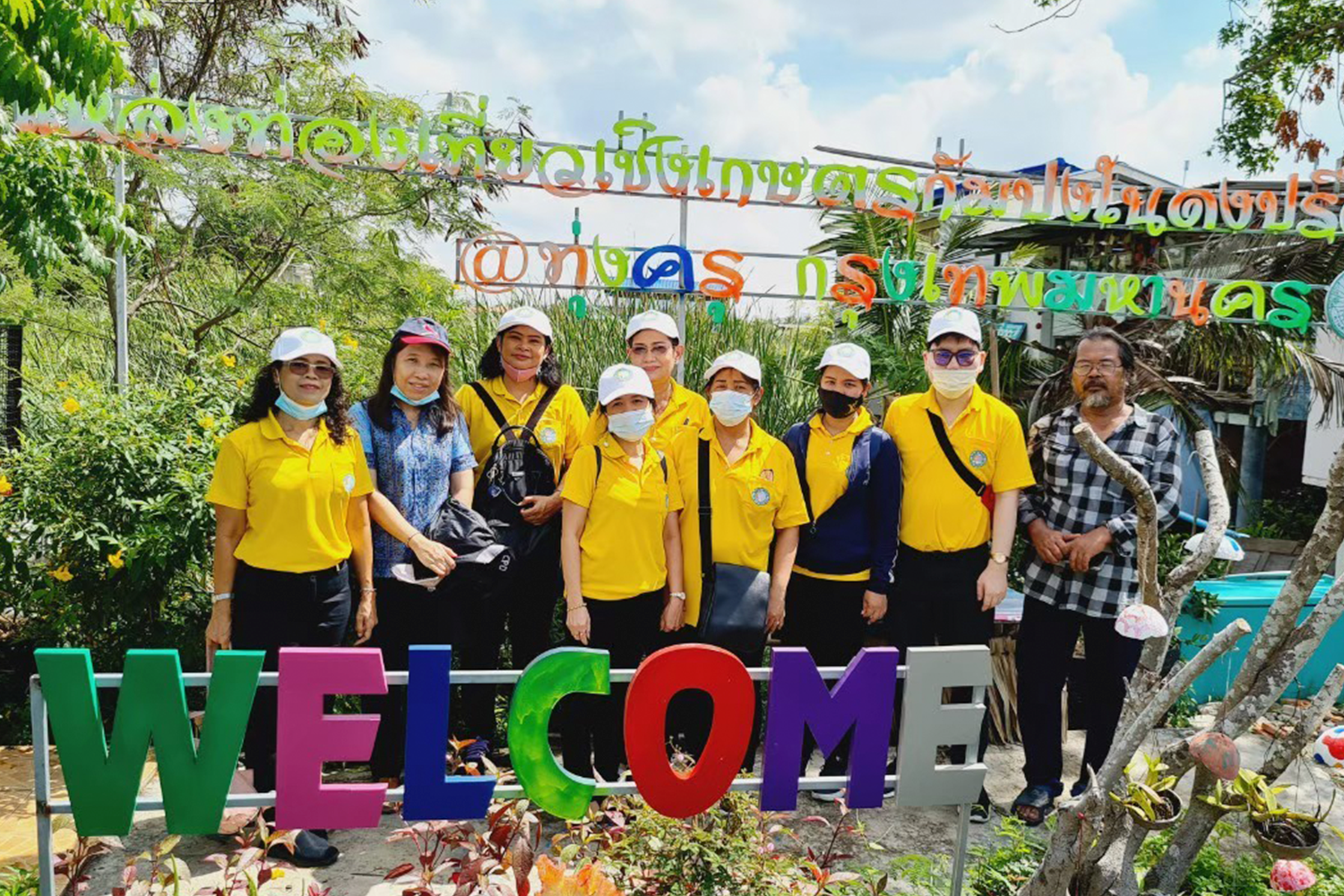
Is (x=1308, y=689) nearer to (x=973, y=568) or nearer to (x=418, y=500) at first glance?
(x=973, y=568)

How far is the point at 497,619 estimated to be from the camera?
11.8 feet

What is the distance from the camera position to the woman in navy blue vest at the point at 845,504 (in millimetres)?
3475

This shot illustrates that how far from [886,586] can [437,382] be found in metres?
1.81

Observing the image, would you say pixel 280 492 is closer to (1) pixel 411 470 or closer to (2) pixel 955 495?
(1) pixel 411 470

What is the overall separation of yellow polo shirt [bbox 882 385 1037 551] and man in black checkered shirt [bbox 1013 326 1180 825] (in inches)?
9.2

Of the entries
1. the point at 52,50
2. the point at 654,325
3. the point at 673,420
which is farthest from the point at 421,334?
the point at 52,50

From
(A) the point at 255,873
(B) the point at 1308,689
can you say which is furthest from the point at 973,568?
Answer: (B) the point at 1308,689

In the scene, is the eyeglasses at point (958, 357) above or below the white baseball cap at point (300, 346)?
above

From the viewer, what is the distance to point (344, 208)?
8.09 m

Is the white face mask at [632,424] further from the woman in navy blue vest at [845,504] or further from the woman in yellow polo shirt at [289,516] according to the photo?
the woman in yellow polo shirt at [289,516]


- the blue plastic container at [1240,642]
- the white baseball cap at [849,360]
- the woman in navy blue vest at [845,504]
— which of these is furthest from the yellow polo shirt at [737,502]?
the blue plastic container at [1240,642]

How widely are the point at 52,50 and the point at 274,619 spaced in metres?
2.30

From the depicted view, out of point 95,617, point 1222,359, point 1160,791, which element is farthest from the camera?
point 1222,359

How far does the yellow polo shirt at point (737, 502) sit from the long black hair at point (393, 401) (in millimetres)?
825
